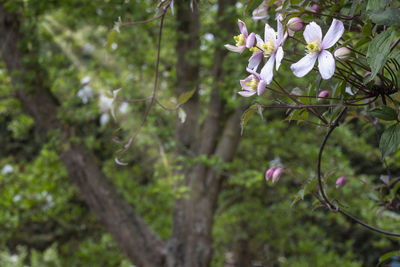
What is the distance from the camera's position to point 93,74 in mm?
2559

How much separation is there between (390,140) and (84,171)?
183 centimetres

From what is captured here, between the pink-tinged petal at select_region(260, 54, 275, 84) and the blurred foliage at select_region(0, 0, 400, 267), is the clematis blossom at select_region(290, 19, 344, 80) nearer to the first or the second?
the pink-tinged petal at select_region(260, 54, 275, 84)

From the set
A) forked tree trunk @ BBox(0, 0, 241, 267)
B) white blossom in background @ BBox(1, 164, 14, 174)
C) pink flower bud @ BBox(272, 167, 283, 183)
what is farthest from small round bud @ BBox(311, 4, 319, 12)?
white blossom in background @ BBox(1, 164, 14, 174)

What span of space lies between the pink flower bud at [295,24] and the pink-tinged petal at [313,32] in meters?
0.02

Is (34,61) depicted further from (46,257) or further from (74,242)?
(74,242)

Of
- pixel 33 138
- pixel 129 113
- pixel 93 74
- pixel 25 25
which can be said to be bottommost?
pixel 33 138

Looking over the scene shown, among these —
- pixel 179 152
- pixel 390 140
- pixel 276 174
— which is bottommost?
pixel 179 152

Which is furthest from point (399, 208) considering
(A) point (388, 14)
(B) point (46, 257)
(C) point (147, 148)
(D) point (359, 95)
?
(C) point (147, 148)

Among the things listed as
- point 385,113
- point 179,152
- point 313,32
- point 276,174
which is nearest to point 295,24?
point 313,32

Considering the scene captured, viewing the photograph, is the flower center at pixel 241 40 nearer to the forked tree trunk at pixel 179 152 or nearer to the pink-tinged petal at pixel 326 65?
the pink-tinged petal at pixel 326 65

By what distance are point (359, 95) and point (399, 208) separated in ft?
1.37

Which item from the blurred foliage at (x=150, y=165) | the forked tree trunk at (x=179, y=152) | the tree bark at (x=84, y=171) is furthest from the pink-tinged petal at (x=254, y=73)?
the tree bark at (x=84, y=171)

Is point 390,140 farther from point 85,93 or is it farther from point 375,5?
point 85,93

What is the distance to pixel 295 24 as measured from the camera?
17.4 inches
